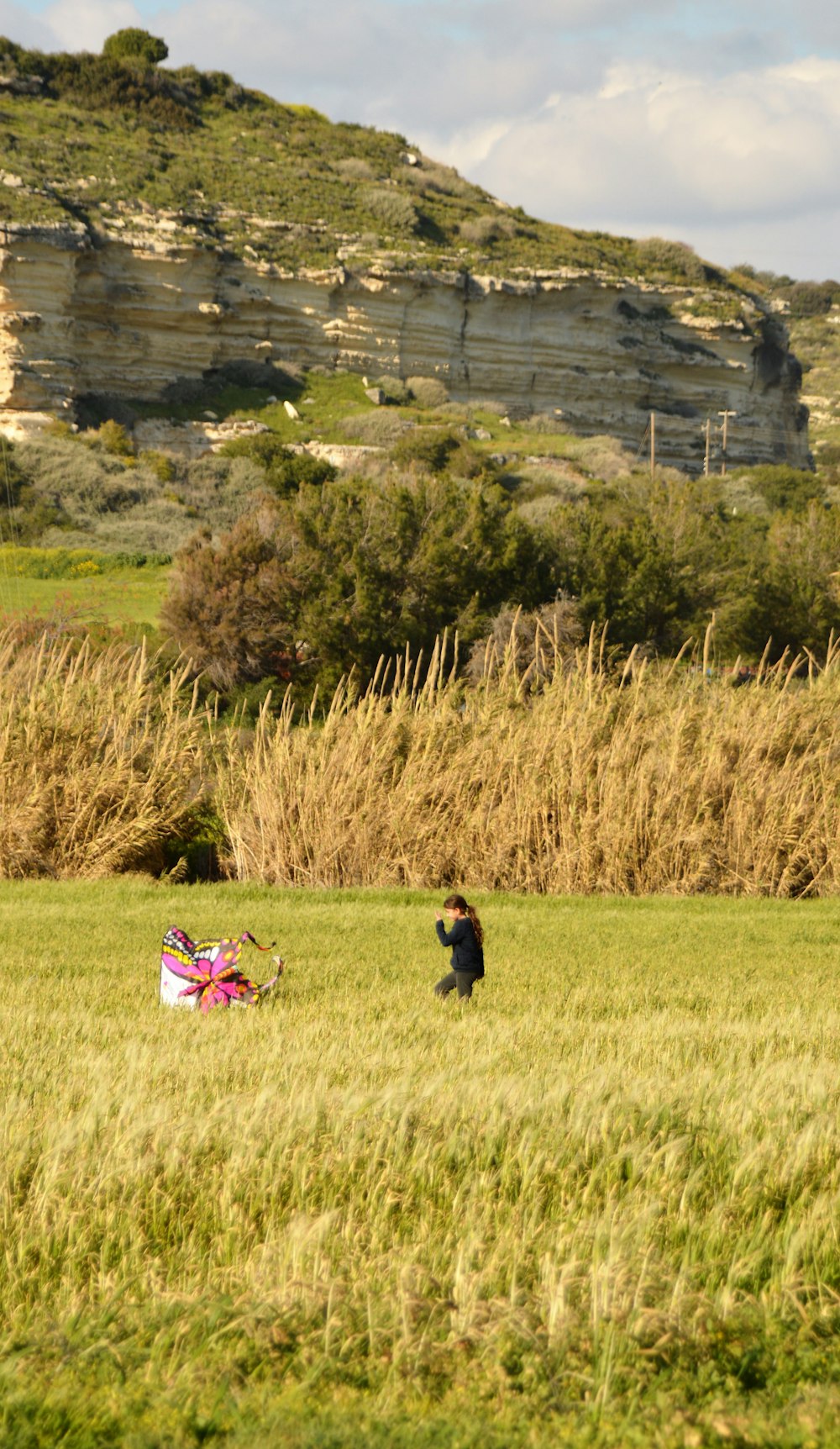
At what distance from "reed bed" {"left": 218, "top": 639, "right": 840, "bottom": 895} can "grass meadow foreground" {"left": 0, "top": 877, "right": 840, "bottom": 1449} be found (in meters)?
8.39

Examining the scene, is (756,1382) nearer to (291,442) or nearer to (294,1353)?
(294,1353)

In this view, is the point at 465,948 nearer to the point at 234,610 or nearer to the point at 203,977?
the point at 203,977

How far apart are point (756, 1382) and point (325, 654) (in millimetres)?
27355

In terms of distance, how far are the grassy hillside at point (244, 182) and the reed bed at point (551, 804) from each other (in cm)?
5097

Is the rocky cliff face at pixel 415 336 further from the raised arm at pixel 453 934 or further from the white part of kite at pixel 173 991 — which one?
the raised arm at pixel 453 934

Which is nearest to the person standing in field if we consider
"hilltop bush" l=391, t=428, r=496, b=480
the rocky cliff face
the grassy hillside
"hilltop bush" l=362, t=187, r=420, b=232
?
"hilltop bush" l=391, t=428, r=496, b=480

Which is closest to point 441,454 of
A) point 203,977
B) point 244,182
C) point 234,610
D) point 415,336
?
point 415,336

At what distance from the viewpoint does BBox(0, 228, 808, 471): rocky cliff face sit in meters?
57.8

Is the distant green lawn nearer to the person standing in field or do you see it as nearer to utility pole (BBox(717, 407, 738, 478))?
the person standing in field

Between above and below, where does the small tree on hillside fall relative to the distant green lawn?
above

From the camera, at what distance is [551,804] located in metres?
15.1

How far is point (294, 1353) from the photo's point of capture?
10.8 feet

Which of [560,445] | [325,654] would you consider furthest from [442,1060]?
[560,445]

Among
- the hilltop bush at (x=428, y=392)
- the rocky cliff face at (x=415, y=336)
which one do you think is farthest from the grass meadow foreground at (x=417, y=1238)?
the hilltop bush at (x=428, y=392)
